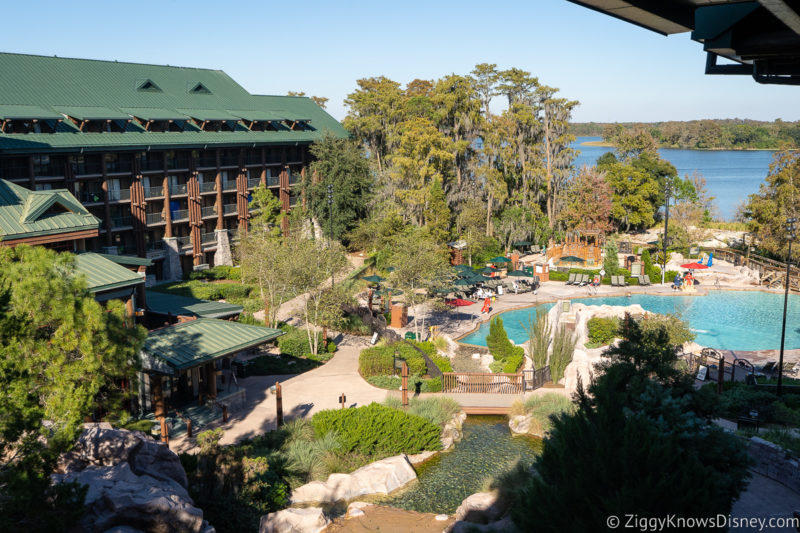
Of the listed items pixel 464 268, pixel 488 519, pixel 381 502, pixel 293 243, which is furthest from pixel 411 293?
pixel 488 519

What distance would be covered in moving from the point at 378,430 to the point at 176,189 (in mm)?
32014

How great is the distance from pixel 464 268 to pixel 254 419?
21575 mm

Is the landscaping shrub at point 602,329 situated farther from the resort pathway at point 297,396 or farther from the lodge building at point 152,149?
the lodge building at point 152,149

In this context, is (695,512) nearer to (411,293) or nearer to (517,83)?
(411,293)

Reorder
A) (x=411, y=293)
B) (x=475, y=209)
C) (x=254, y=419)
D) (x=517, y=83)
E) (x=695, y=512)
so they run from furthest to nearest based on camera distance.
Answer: (x=517, y=83) → (x=475, y=209) → (x=411, y=293) → (x=254, y=419) → (x=695, y=512)

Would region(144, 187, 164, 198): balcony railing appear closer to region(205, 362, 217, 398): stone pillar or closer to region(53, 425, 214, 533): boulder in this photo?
region(205, 362, 217, 398): stone pillar

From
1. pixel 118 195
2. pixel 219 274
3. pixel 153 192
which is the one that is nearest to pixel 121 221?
pixel 118 195

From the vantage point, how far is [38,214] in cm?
2267

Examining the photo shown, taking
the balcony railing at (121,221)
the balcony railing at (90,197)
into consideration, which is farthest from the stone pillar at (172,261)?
the balcony railing at (90,197)

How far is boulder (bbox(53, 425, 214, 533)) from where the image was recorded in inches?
478

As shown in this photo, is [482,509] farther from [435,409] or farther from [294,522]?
[435,409]

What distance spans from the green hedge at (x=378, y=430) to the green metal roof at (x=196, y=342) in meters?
4.10

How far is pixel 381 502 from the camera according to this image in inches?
683

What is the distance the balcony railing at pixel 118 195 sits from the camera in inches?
1647
